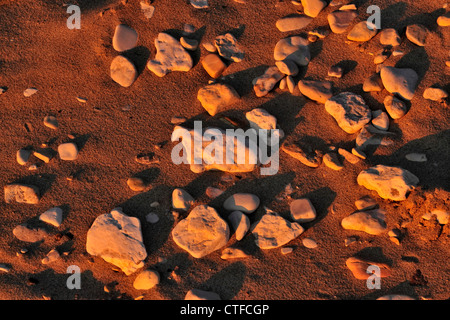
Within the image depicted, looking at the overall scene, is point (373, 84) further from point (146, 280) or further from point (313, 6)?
point (146, 280)

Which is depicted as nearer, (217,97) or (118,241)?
(118,241)

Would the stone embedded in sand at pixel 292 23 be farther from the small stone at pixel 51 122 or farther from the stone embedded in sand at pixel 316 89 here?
the small stone at pixel 51 122

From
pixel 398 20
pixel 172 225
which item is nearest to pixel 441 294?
pixel 172 225

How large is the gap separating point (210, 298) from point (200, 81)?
3.86ft

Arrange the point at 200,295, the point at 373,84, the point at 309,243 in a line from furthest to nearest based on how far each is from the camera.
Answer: the point at 373,84 < the point at 309,243 < the point at 200,295

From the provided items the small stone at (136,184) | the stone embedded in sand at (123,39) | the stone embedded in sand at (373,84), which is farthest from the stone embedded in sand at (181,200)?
the stone embedded in sand at (373,84)

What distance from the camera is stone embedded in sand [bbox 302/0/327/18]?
7.60 feet

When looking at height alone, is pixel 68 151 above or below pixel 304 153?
below

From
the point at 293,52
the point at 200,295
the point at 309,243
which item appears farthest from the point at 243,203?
the point at 293,52

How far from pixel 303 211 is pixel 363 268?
38 cm

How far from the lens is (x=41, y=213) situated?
2.01 meters

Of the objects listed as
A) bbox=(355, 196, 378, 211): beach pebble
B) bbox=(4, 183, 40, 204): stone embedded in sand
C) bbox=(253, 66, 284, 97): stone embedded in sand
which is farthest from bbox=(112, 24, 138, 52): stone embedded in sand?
bbox=(355, 196, 378, 211): beach pebble

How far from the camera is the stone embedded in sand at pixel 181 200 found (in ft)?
6.44

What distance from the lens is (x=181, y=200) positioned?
1.96m
